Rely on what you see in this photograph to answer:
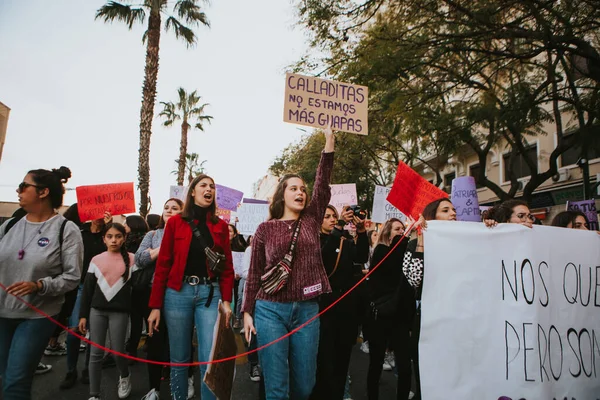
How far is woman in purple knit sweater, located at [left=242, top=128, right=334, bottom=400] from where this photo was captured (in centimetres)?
277

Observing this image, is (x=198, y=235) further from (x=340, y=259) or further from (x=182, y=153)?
(x=182, y=153)

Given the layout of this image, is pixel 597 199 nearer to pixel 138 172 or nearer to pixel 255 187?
pixel 138 172

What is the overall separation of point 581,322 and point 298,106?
2.95 m

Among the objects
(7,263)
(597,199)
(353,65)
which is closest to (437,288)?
(7,263)

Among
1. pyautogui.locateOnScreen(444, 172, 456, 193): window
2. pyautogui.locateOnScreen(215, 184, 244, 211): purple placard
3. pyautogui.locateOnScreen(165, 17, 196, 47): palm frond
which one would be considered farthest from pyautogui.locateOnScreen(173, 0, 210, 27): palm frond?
pyautogui.locateOnScreen(444, 172, 456, 193): window

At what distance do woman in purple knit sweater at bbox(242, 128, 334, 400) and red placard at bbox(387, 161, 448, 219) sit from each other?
1.20 meters

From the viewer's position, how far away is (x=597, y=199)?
50.6 feet

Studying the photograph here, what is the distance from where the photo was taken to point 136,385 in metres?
4.75

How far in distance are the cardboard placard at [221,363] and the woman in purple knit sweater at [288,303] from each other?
0.26 m

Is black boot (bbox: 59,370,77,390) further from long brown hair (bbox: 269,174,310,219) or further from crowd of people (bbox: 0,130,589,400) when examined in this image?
long brown hair (bbox: 269,174,310,219)

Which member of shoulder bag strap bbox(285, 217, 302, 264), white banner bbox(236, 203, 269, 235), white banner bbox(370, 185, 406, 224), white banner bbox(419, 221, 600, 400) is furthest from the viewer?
white banner bbox(236, 203, 269, 235)

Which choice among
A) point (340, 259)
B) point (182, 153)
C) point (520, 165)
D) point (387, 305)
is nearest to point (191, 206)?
point (340, 259)

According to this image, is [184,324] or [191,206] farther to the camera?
[191,206]

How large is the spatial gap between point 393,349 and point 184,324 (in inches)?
72.9
